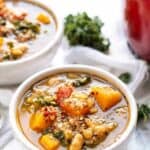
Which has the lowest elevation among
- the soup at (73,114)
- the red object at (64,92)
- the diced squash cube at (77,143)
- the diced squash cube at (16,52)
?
the diced squash cube at (77,143)

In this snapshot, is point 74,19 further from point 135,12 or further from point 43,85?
point 43,85

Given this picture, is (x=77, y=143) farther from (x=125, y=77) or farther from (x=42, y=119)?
(x=125, y=77)

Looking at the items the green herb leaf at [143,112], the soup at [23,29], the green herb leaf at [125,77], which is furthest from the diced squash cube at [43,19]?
the green herb leaf at [143,112]

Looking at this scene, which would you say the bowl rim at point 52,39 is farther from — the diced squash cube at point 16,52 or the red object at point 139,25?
the red object at point 139,25

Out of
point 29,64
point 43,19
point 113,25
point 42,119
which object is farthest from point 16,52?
point 113,25

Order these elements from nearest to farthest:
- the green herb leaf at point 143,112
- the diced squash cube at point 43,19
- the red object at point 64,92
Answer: the red object at point 64,92, the green herb leaf at point 143,112, the diced squash cube at point 43,19

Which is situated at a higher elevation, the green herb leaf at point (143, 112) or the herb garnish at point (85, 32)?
the herb garnish at point (85, 32)

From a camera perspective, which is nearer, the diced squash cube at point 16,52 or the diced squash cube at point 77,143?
the diced squash cube at point 77,143
